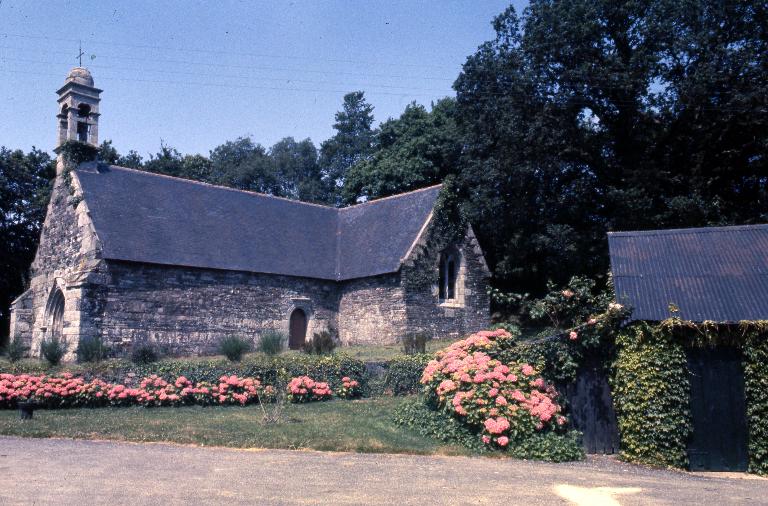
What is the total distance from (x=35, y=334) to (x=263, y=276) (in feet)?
31.4

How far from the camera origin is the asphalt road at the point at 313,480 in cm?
784

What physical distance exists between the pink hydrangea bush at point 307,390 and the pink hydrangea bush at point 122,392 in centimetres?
61

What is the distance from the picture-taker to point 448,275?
2884cm

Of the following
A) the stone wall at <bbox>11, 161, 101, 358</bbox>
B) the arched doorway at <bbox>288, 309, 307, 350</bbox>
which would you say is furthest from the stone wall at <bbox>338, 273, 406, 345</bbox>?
the stone wall at <bbox>11, 161, 101, 358</bbox>

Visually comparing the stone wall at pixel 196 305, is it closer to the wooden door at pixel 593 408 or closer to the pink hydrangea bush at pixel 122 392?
the pink hydrangea bush at pixel 122 392

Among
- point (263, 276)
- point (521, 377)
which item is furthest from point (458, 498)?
point (263, 276)

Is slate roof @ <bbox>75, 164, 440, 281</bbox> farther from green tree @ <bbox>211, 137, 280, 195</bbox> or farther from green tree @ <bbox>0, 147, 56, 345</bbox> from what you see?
green tree @ <bbox>211, 137, 280, 195</bbox>

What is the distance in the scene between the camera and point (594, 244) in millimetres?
27391

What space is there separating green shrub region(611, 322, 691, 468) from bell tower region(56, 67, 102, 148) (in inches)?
944

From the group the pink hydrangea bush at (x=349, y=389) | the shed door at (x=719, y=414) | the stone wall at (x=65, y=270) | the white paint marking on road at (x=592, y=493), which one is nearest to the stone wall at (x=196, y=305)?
the stone wall at (x=65, y=270)

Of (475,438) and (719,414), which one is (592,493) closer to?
(475,438)

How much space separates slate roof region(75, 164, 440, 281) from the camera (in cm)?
2553

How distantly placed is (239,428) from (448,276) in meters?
17.2

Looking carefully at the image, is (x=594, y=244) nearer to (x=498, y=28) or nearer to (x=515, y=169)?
(x=515, y=169)
